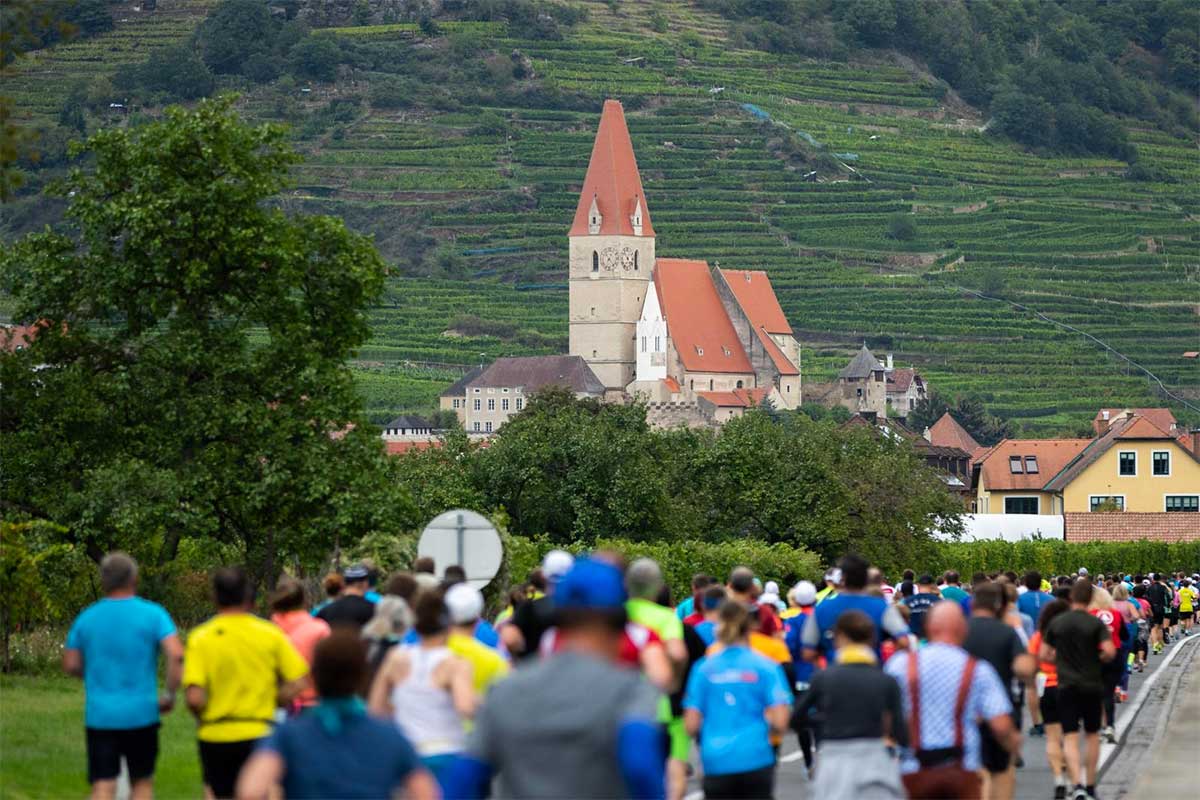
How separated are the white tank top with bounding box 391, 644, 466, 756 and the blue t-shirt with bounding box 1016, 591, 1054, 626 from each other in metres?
10.2

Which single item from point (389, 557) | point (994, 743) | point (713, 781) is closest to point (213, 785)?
point (713, 781)

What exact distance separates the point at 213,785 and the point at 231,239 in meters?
19.6

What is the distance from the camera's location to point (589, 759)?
6.83m

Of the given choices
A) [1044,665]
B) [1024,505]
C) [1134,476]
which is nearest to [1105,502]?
[1134,476]

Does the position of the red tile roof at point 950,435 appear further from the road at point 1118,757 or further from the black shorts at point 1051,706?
the black shorts at point 1051,706

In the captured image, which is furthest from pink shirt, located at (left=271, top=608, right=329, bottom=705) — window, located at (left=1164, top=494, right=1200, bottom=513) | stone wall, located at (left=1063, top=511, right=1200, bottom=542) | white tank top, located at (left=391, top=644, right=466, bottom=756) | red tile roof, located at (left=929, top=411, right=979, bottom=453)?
red tile roof, located at (left=929, top=411, right=979, bottom=453)

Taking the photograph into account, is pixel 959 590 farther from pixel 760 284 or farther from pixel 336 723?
pixel 760 284

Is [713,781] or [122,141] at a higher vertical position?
[122,141]

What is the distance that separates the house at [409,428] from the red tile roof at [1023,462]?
210 ft

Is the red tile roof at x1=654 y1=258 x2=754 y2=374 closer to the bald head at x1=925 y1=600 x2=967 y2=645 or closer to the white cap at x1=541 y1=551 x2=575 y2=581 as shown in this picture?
the white cap at x1=541 y1=551 x2=575 y2=581

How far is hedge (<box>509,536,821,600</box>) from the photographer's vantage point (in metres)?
38.2

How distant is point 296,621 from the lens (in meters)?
12.8

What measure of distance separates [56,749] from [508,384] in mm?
160302

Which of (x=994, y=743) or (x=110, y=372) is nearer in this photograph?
(x=994, y=743)
